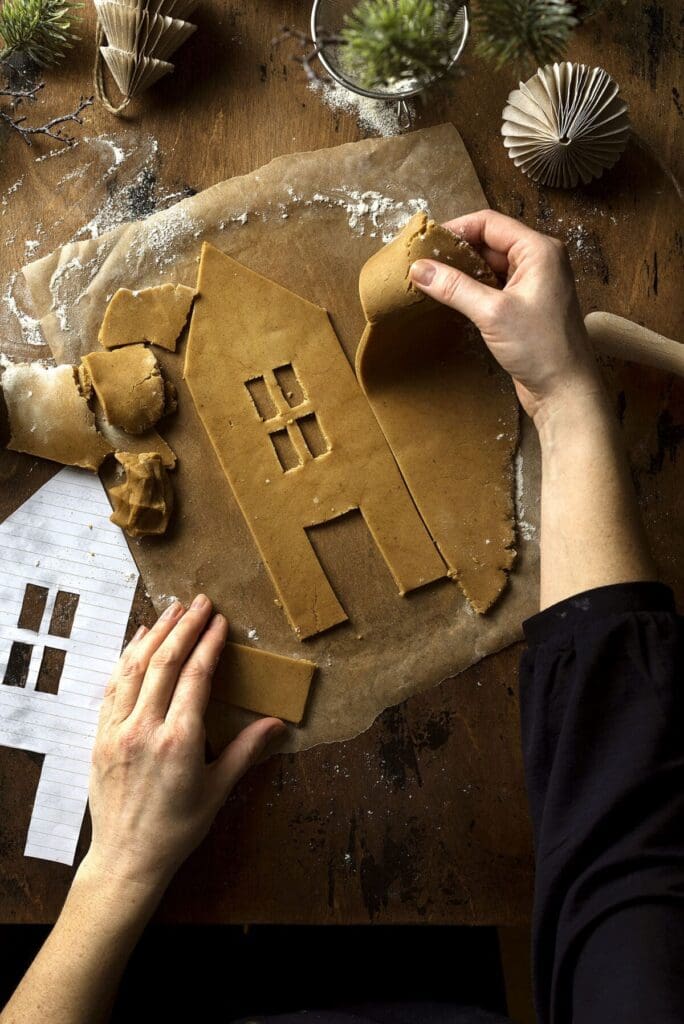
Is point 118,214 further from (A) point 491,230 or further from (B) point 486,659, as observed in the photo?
(B) point 486,659

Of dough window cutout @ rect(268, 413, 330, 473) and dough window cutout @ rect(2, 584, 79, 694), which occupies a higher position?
dough window cutout @ rect(268, 413, 330, 473)

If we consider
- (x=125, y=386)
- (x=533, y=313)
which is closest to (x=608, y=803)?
(x=533, y=313)

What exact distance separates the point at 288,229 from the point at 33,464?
0.50 m

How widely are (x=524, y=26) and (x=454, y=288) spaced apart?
29cm

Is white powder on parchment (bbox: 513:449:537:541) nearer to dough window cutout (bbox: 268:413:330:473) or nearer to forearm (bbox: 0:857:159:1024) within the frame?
dough window cutout (bbox: 268:413:330:473)

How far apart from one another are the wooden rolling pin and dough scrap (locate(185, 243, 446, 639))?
336mm

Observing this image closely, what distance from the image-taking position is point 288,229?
117 cm

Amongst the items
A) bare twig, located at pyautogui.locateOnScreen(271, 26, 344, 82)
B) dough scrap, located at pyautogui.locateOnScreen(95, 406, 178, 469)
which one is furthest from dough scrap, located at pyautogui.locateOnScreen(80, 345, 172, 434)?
bare twig, located at pyautogui.locateOnScreen(271, 26, 344, 82)

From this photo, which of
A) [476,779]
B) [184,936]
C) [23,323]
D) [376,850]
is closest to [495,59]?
[23,323]

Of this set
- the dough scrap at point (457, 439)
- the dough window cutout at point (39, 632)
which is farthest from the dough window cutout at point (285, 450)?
the dough window cutout at point (39, 632)

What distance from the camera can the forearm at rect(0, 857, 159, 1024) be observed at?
100cm

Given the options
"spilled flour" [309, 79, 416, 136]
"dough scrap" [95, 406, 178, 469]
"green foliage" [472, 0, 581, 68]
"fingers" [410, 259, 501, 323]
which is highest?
"green foliage" [472, 0, 581, 68]

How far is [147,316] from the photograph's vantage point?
1149mm

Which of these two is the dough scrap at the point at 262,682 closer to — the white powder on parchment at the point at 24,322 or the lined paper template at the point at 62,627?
the lined paper template at the point at 62,627
